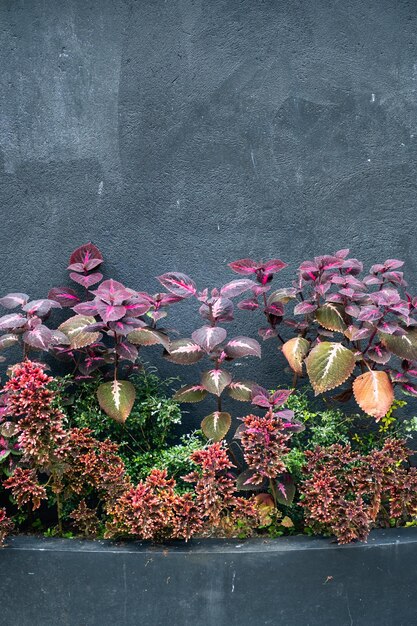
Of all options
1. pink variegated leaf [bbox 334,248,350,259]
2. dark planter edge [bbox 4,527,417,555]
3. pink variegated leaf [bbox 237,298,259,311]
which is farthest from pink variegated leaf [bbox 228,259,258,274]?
dark planter edge [bbox 4,527,417,555]

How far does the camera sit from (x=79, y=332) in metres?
3.38

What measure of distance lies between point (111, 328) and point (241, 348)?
573mm

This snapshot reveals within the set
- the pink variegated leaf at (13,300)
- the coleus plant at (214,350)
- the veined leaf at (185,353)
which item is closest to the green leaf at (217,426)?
the coleus plant at (214,350)

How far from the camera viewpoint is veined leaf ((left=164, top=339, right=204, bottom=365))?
3354 mm

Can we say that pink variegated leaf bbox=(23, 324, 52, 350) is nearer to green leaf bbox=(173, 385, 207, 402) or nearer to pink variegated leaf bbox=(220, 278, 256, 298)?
green leaf bbox=(173, 385, 207, 402)

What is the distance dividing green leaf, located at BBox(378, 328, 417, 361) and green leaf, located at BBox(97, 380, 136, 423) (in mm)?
1115

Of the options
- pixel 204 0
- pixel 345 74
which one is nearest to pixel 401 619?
pixel 345 74

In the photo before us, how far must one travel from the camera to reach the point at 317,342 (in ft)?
11.3

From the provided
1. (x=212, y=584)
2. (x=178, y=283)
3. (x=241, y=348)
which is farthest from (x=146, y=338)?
(x=212, y=584)

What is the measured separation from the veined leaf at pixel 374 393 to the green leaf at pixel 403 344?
111 mm

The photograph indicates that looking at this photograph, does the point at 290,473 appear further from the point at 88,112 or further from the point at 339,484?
the point at 88,112

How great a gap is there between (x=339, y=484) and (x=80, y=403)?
1231mm

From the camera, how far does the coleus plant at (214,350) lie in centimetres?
331

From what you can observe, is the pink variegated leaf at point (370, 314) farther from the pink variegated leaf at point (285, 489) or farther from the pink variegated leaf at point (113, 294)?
the pink variegated leaf at point (113, 294)
